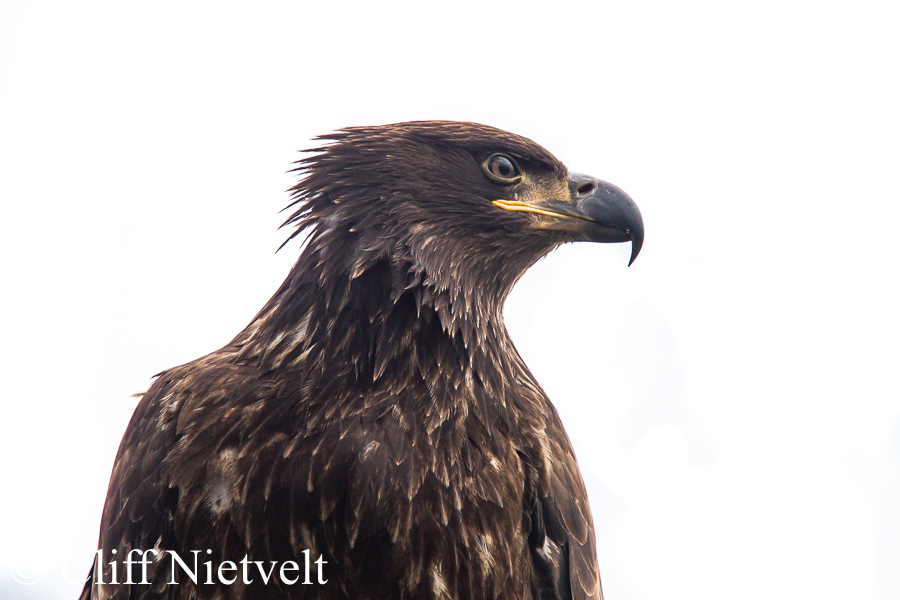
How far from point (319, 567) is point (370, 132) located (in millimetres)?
1829

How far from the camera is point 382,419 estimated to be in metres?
2.92

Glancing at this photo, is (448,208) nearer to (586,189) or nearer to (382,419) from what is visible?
(586,189)

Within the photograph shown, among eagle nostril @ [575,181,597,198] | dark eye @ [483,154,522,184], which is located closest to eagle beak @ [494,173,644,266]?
eagle nostril @ [575,181,597,198]

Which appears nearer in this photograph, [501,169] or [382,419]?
[382,419]

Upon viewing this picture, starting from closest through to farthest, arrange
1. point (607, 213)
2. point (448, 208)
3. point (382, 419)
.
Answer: point (382, 419) < point (448, 208) < point (607, 213)

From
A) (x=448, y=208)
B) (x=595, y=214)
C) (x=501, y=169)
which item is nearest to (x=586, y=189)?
(x=595, y=214)

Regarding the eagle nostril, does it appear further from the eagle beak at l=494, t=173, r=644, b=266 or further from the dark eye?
the dark eye

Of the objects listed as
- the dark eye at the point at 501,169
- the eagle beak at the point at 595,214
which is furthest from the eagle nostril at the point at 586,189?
the dark eye at the point at 501,169

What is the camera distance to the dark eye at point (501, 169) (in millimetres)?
3572

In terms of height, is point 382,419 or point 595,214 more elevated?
point 595,214

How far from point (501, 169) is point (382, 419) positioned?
132cm

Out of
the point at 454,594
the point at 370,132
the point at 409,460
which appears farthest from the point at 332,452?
the point at 370,132

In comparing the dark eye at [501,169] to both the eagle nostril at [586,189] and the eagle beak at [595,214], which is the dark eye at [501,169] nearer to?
the eagle beak at [595,214]

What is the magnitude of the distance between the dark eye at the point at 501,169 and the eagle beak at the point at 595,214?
0.36ft
